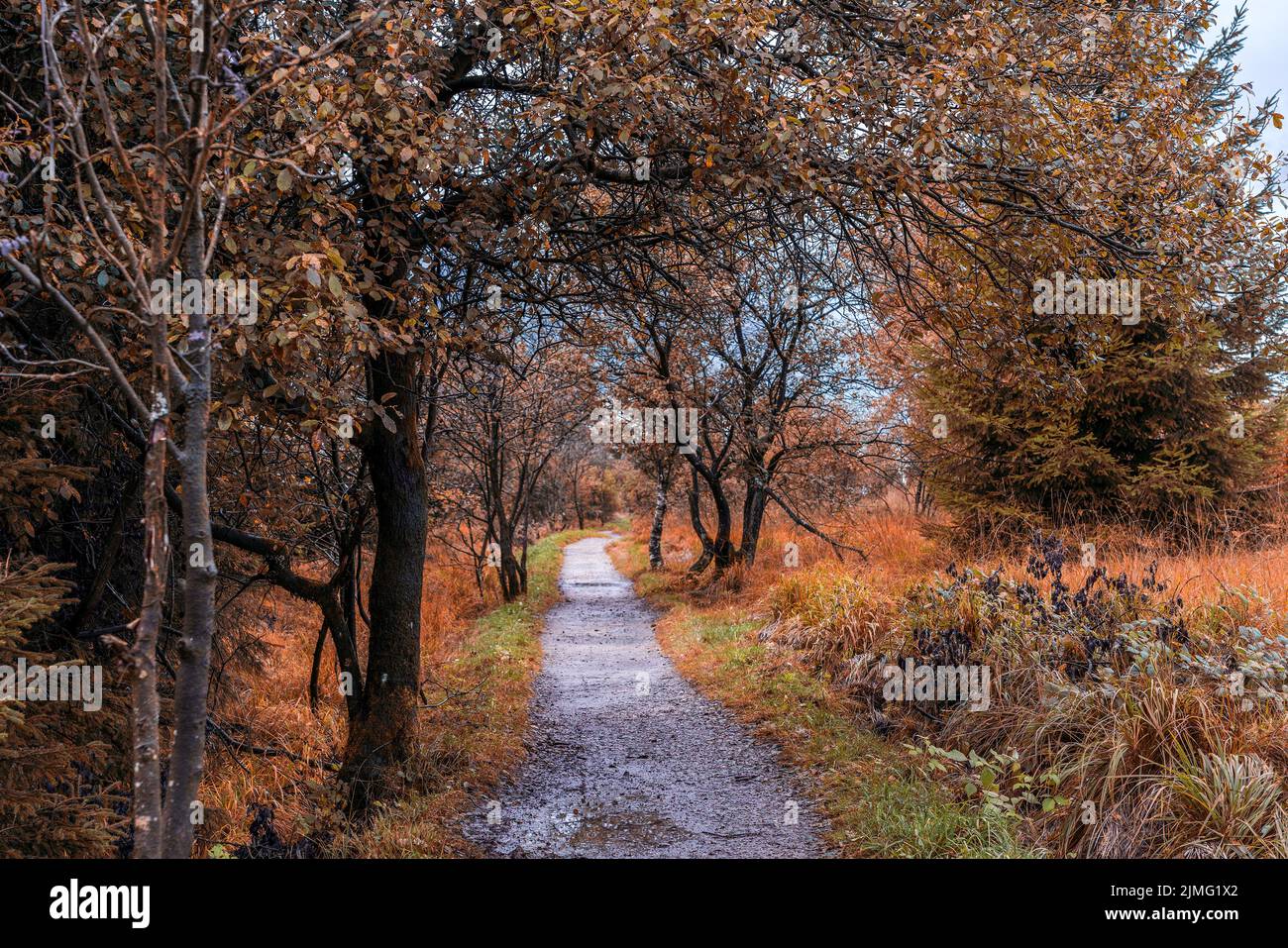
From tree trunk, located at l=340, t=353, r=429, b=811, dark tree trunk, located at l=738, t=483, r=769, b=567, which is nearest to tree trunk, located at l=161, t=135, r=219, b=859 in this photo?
tree trunk, located at l=340, t=353, r=429, b=811

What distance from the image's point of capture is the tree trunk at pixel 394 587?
5812 millimetres

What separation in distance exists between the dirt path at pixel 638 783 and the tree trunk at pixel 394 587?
924mm

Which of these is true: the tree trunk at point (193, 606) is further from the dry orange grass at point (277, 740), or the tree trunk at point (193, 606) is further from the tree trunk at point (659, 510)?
the tree trunk at point (659, 510)

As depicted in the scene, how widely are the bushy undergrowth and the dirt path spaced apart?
3.90 feet

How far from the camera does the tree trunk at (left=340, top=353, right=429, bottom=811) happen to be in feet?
19.1

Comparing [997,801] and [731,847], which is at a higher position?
[997,801]

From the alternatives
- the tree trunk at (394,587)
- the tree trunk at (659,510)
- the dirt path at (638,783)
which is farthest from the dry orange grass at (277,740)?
the tree trunk at (659,510)

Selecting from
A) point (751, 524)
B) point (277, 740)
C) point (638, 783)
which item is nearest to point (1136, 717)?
point (638, 783)

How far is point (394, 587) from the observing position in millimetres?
6027

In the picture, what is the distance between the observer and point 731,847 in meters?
4.87

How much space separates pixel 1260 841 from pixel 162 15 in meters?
5.43

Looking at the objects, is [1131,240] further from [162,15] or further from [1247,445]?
[1247,445]

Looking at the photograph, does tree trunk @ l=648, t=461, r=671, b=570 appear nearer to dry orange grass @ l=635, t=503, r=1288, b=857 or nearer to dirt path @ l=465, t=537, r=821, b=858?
dirt path @ l=465, t=537, r=821, b=858

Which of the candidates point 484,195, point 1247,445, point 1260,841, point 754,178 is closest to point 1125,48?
point 754,178
